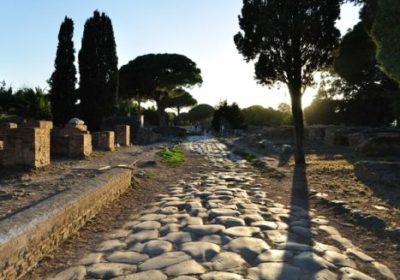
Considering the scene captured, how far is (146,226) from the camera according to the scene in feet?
19.3

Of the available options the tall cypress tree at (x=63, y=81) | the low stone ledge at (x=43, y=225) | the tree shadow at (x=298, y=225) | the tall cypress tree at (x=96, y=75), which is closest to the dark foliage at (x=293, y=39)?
the tree shadow at (x=298, y=225)

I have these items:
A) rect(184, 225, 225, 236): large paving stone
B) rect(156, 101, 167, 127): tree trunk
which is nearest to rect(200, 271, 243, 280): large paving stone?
rect(184, 225, 225, 236): large paving stone

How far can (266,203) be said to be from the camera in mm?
7547

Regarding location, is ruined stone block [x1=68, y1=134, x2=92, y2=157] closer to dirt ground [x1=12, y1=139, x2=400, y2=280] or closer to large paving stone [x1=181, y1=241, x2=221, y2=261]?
dirt ground [x1=12, y1=139, x2=400, y2=280]

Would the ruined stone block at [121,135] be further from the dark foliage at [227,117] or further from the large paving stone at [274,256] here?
the dark foliage at [227,117]

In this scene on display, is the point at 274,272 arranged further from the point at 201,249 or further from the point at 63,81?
the point at 63,81

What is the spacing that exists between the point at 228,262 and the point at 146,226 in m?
1.83

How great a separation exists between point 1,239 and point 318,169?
9543 mm

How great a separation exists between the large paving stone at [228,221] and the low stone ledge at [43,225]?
1.69 m

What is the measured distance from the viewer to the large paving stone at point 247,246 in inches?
180

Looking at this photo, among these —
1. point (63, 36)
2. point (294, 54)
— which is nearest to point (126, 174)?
point (294, 54)

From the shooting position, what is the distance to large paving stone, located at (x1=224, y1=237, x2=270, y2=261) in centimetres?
457

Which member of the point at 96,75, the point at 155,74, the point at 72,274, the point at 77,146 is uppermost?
the point at 155,74

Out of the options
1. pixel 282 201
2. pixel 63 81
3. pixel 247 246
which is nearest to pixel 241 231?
pixel 247 246
